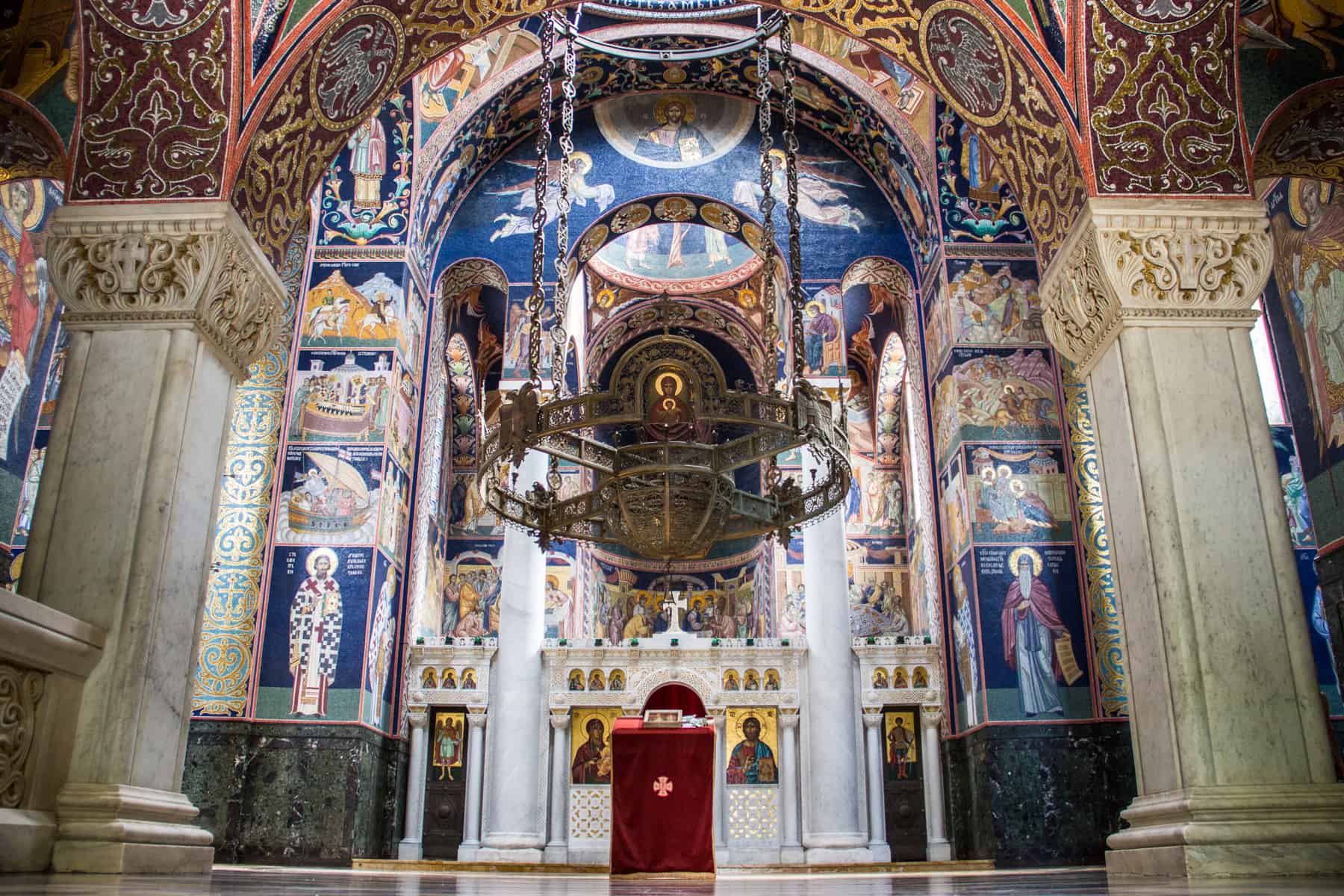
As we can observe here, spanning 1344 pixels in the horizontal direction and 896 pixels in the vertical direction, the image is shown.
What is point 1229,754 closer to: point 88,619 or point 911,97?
point 88,619

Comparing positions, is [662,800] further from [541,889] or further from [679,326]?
[679,326]

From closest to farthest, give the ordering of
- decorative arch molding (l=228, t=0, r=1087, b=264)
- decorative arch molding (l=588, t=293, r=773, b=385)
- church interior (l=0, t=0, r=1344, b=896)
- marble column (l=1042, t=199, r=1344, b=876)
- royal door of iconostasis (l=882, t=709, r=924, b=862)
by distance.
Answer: marble column (l=1042, t=199, r=1344, b=876), church interior (l=0, t=0, r=1344, b=896), decorative arch molding (l=228, t=0, r=1087, b=264), royal door of iconostasis (l=882, t=709, r=924, b=862), decorative arch molding (l=588, t=293, r=773, b=385)

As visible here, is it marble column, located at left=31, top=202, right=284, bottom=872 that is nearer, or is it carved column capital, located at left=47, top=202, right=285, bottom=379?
marble column, located at left=31, top=202, right=284, bottom=872

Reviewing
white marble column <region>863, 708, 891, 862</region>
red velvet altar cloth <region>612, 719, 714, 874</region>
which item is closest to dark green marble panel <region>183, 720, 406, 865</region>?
red velvet altar cloth <region>612, 719, 714, 874</region>

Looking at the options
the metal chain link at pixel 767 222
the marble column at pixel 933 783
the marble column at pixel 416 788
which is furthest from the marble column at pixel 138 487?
the marble column at pixel 933 783

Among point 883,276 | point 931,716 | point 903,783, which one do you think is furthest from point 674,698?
point 883,276

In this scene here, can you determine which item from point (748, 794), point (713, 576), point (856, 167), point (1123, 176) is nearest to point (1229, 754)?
point (1123, 176)

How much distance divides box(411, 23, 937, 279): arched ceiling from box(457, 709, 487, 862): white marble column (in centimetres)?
634

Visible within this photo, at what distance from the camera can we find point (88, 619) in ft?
20.4

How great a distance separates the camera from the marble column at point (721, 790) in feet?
46.3

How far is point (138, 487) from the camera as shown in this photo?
6.54 m

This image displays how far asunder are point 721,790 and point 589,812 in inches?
71.2

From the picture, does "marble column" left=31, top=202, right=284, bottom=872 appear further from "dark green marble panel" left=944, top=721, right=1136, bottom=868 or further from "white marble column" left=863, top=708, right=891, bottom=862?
"white marble column" left=863, top=708, right=891, bottom=862

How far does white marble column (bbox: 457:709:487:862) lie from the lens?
13953mm
